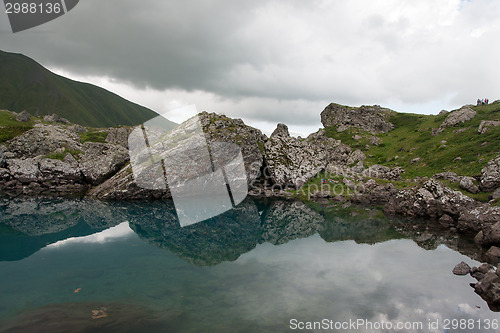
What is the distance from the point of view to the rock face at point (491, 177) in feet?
132

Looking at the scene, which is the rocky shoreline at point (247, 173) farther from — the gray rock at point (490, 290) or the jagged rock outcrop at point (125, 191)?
the gray rock at point (490, 290)

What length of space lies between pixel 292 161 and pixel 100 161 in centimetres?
5299

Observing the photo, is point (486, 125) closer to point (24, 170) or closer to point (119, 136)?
point (119, 136)

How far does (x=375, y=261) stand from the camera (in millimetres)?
24953

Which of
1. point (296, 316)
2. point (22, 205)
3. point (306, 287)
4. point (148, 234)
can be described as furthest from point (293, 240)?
point (22, 205)

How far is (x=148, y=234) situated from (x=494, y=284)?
34.7 meters

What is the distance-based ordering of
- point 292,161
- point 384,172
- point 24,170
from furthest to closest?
point 384,172 < point 292,161 < point 24,170

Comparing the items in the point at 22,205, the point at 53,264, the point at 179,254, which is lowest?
the point at 179,254

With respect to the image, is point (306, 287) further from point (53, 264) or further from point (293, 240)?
point (53, 264)

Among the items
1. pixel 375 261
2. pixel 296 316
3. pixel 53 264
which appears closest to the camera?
pixel 296 316

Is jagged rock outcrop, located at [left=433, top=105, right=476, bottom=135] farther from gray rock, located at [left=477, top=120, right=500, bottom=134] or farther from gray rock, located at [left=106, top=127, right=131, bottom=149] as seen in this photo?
gray rock, located at [left=106, top=127, right=131, bottom=149]

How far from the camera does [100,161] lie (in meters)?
66.8

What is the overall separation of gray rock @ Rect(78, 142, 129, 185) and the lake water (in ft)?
89.6

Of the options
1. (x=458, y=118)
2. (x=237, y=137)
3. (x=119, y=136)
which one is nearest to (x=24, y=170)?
(x=119, y=136)
